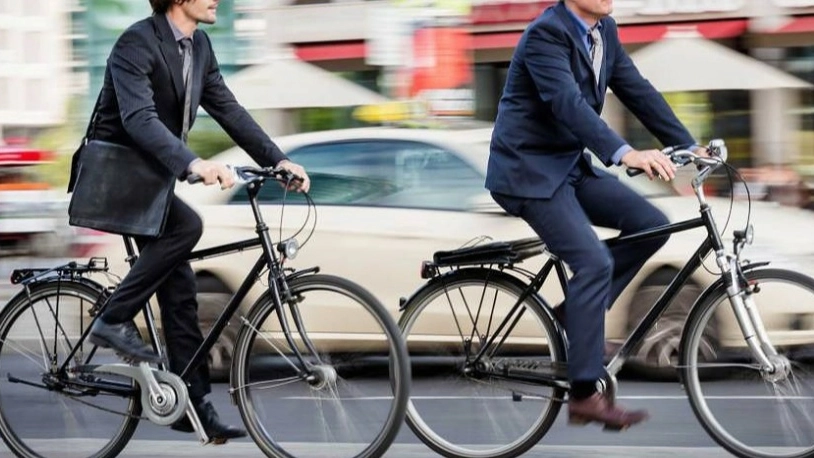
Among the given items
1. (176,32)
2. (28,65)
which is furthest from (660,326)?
(28,65)

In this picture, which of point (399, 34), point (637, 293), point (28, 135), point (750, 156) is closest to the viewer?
point (637, 293)

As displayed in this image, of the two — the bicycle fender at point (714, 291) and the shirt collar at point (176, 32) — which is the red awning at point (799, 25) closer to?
the bicycle fender at point (714, 291)

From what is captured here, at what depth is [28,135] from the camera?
72.2m

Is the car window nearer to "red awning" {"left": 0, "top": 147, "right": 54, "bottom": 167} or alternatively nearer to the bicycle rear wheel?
the bicycle rear wheel

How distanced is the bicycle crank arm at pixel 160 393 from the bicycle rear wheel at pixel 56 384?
0.08m

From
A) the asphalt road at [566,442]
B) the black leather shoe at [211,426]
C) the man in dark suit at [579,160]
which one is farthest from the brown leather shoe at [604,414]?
the black leather shoe at [211,426]

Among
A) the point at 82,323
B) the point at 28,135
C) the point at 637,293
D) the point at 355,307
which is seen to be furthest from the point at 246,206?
the point at 28,135

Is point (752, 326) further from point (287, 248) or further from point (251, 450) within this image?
point (251, 450)

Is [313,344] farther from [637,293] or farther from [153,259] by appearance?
[637,293]

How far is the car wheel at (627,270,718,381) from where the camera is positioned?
6617 millimetres

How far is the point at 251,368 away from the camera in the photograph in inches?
212

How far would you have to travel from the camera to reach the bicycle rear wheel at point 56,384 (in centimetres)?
566

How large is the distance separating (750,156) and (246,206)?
12254 millimetres

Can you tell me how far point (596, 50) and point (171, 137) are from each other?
4.72 ft
